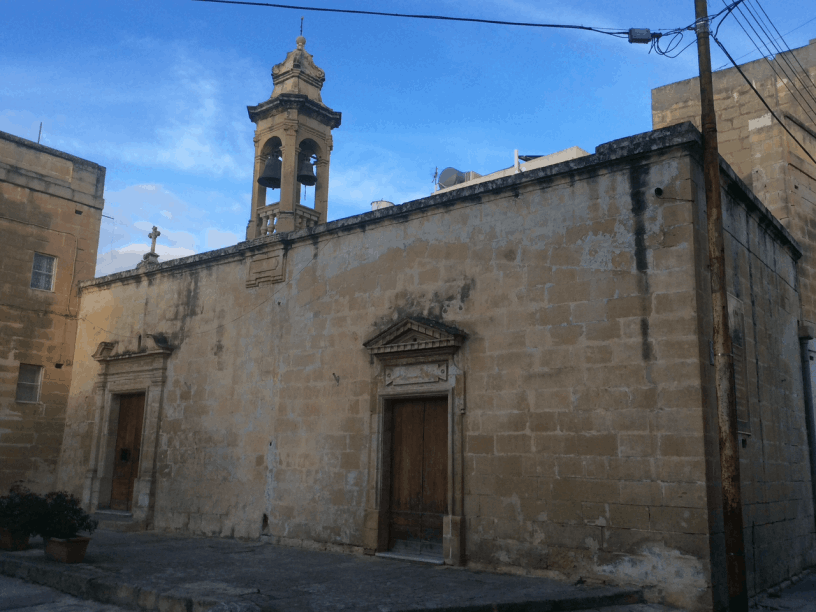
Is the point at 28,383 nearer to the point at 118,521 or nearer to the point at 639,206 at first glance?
the point at 118,521

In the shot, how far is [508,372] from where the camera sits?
793 centimetres

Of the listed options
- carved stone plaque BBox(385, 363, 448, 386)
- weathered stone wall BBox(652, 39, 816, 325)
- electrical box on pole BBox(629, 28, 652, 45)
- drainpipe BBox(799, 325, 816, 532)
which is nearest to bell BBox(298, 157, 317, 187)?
carved stone plaque BBox(385, 363, 448, 386)

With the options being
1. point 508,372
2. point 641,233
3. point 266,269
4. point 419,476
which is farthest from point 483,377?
point 266,269

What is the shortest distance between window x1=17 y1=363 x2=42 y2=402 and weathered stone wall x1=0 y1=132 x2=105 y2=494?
0.35ft

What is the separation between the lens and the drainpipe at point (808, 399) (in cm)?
1016

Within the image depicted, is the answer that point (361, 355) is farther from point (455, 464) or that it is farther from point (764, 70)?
point (764, 70)

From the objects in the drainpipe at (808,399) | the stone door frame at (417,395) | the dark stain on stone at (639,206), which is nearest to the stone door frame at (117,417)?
the stone door frame at (417,395)

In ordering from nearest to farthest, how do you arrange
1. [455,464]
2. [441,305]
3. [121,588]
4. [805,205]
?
[121,588], [455,464], [441,305], [805,205]

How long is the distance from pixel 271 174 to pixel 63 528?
266 inches

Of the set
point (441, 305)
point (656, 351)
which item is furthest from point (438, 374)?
point (656, 351)

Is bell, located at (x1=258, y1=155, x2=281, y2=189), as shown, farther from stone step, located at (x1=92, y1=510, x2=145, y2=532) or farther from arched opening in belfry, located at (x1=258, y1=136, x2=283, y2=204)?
stone step, located at (x1=92, y1=510, x2=145, y2=532)

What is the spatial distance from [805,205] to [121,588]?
11.2 meters

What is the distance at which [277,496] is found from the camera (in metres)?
9.91

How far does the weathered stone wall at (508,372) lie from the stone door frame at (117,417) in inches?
8.7
